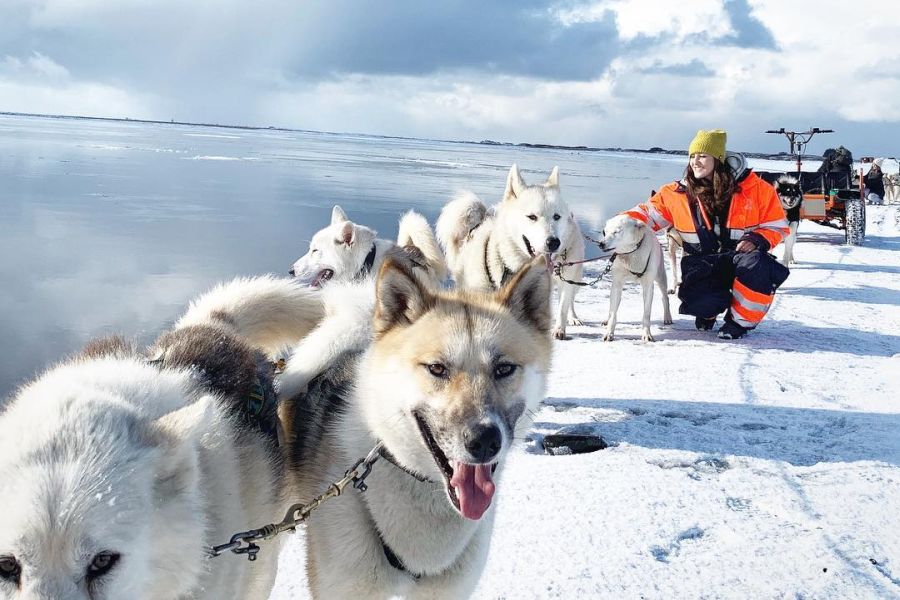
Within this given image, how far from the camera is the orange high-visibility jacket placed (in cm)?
573

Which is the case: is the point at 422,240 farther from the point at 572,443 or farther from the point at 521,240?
the point at 572,443

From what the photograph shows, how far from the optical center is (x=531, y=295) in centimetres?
202

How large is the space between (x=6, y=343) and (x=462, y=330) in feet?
13.8

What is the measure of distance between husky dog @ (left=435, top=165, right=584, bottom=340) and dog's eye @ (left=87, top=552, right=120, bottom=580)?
4060 millimetres

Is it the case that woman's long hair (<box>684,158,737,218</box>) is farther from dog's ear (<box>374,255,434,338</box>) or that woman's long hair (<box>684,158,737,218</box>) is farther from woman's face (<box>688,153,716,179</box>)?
dog's ear (<box>374,255,434,338</box>)

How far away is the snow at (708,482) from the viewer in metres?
2.21

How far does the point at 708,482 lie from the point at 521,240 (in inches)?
118

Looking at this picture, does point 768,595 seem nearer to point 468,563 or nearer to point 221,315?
point 468,563

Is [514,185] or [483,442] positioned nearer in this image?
[483,442]

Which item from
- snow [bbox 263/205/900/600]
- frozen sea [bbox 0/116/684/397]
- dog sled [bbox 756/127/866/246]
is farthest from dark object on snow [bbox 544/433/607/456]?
dog sled [bbox 756/127/866/246]

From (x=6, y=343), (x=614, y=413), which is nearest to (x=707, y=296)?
(x=614, y=413)

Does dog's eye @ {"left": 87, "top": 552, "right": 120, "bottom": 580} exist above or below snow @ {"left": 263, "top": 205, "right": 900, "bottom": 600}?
above

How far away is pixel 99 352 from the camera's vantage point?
1.87 meters

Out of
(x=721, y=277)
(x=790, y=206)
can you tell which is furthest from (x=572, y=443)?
(x=790, y=206)
